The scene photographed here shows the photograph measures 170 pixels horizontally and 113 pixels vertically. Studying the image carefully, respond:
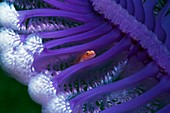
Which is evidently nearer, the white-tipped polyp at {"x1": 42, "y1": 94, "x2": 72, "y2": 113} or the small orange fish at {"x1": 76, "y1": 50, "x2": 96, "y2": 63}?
the white-tipped polyp at {"x1": 42, "y1": 94, "x2": 72, "y2": 113}

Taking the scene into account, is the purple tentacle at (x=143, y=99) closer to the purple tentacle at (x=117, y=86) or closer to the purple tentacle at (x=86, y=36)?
the purple tentacle at (x=117, y=86)

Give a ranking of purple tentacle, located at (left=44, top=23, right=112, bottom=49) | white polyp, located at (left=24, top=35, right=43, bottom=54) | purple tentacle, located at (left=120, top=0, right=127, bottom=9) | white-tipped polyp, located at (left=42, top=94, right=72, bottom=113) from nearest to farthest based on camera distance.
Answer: white-tipped polyp, located at (left=42, top=94, right=72, bottom=113)
white polyp, located at (left=24, top=35, right=43, bottom=54)
purple tentacle, located at (left=44, top=23, right=112, bottom=49)
purple tentacle, located at (left=120, top=0, right=127, bottom=9)

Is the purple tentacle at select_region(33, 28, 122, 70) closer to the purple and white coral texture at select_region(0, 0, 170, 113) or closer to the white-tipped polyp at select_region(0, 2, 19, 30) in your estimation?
the purple and white coral texture at select_region(0, 0, 170, 113)

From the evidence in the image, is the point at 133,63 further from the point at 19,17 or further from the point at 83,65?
the point at 19,17

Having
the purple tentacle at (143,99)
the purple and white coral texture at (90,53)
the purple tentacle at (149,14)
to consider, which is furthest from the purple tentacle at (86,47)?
the purple tentacle at (143,99)

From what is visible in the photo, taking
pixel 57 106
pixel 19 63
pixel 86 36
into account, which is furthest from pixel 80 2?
pixel 57 106

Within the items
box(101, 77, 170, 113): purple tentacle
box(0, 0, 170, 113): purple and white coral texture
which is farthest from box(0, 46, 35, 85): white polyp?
box(101, 77, 170, 113): purple tentacle

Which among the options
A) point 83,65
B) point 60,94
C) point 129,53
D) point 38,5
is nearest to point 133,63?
point 129,53
